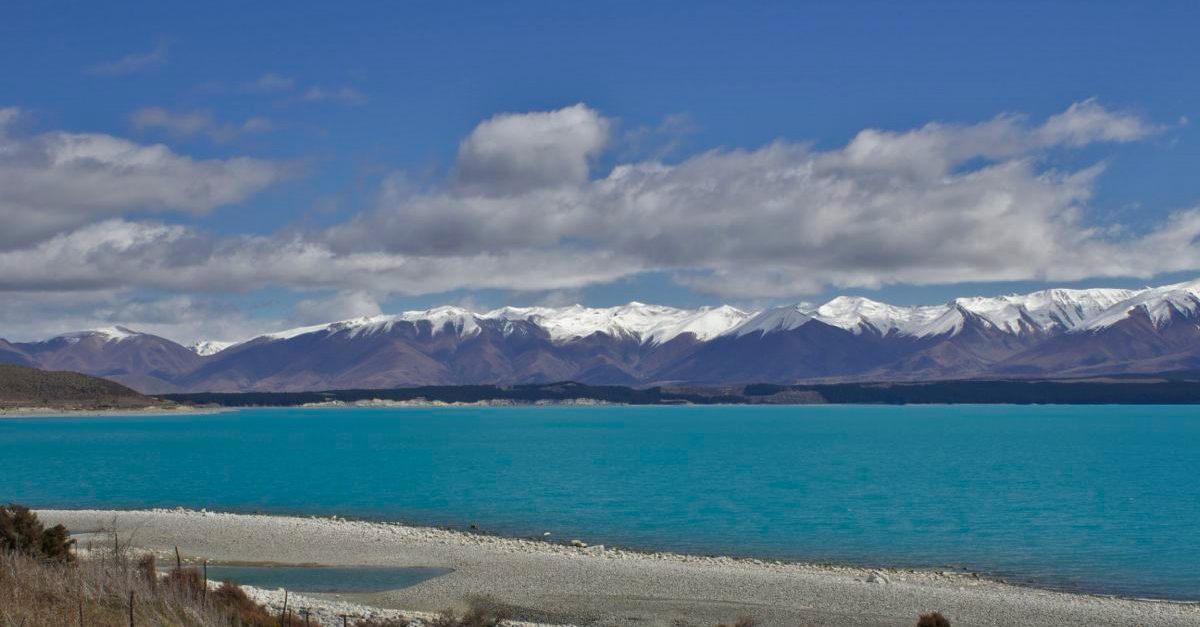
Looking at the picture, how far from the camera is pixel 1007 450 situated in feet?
327

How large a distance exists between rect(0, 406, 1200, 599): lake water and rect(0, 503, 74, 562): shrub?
804 inches

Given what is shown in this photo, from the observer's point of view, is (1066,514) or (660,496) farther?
(660,496)

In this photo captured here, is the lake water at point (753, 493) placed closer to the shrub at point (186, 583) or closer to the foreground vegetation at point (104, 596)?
the foreground vegetation at point (104, 596)

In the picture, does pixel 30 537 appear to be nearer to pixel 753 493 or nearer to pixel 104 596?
pixel 104 596

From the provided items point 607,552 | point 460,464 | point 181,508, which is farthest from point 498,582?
point 460,464

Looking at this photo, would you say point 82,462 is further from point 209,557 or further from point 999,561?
point 999,561

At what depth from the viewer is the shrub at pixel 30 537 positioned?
877 inches

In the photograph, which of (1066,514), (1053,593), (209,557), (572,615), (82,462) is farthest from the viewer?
(82,462)

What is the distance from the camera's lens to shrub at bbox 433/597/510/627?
69.9 ft

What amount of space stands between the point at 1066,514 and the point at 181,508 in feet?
131

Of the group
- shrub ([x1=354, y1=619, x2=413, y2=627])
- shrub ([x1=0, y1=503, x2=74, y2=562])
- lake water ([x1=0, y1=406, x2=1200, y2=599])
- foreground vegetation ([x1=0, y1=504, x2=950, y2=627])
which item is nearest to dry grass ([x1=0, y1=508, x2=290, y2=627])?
foreground vegetation ([x1=0, y1=504, x2=950, y2=627])

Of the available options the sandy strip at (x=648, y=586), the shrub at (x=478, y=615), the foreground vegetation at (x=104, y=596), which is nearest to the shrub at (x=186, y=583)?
the foreground vegetation at (x=104, y=596)

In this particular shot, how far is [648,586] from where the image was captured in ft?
96.0

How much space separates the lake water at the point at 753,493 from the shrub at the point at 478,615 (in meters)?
12.2
